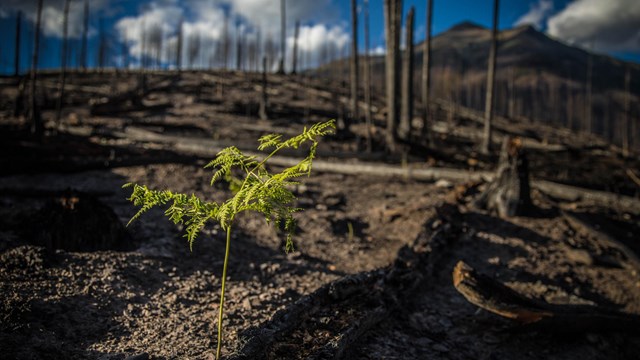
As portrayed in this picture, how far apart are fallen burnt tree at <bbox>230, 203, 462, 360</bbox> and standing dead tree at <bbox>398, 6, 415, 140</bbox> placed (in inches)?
409

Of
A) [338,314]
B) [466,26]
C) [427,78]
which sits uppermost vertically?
[466,26]

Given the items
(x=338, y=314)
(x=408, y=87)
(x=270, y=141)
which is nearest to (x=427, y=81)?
(x=408, y=87)

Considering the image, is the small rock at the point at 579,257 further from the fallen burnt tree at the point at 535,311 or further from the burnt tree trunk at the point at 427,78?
the burnt tree trunk at the point at 427,78

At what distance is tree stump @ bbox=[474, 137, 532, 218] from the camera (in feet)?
23.1

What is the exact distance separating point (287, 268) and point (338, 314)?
1.98m

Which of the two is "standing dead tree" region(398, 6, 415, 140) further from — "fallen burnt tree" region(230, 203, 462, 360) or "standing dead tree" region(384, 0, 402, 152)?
"fallen burnt tree" region(230, 203, 462, 360)

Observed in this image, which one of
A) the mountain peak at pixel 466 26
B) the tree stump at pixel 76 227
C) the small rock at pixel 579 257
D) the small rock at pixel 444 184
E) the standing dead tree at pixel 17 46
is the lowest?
the small rock at pixel 579 257

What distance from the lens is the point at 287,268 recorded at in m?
4.94

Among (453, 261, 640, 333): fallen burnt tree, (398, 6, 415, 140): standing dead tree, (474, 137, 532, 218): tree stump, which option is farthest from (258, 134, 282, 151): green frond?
(398, 6, 415, 140): standing dead tree

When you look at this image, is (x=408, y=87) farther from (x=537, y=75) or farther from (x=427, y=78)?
(x=537, y=75)

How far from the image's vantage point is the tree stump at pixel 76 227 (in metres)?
4.18

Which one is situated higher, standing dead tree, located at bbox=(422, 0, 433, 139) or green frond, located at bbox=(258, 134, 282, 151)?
standing dead tree, located at bbox=(422, 0, 433, 139)

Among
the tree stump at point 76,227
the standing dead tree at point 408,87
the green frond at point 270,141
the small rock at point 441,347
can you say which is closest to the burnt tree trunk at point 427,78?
the standing dead tree at point 408,87

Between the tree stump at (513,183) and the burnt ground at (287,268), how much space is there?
324 millimetres
